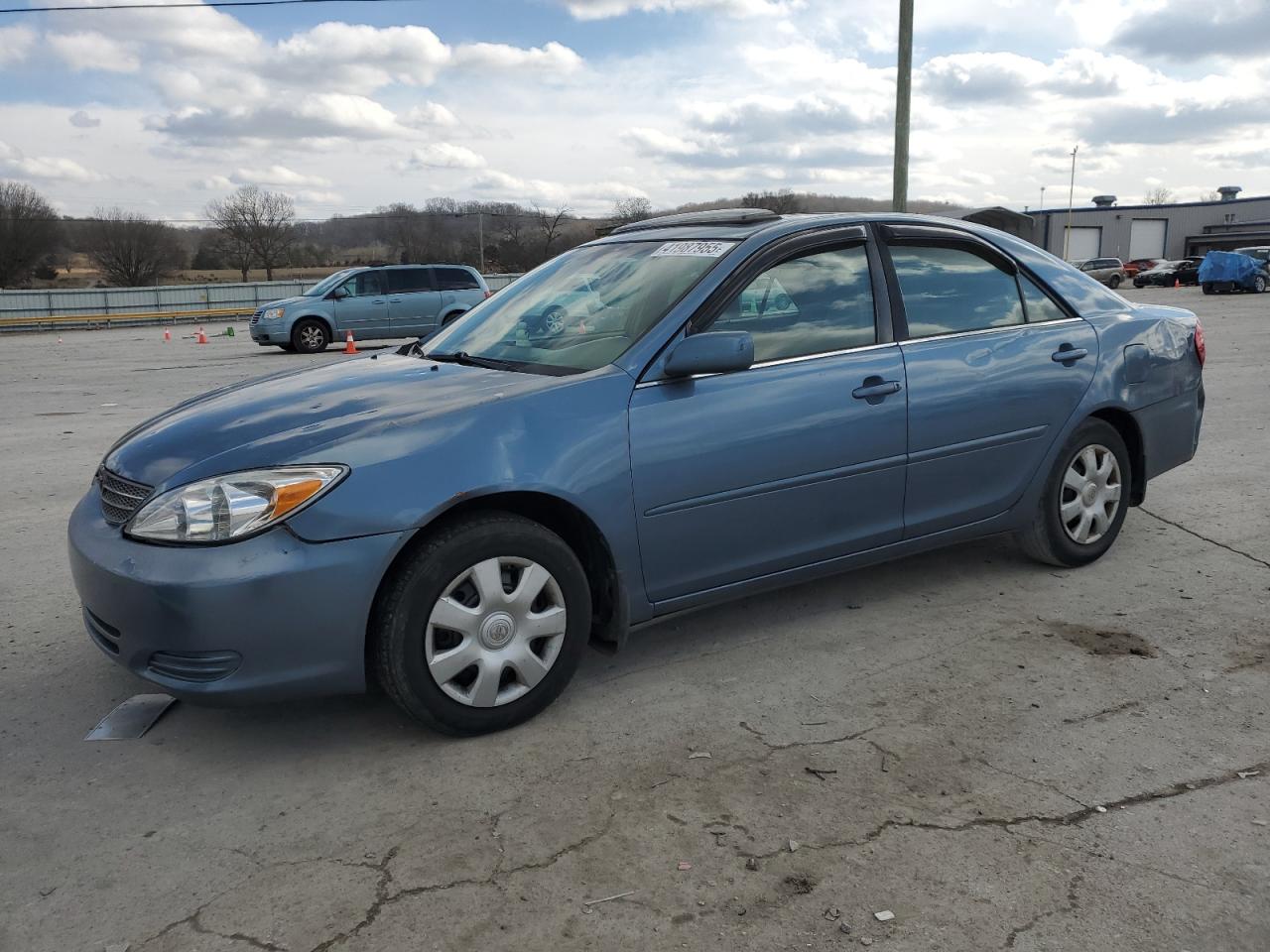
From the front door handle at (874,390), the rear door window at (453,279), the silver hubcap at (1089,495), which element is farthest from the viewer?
the rear door window at (453,279)

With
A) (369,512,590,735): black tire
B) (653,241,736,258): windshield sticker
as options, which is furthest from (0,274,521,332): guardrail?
(369,512,590,735): black tire

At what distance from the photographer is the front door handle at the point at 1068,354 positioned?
177 inches

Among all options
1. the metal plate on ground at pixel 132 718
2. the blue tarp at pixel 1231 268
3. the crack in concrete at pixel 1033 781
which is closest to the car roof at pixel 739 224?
the crack in concrete at pixel 1033 781

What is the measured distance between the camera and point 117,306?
3819 centimetres

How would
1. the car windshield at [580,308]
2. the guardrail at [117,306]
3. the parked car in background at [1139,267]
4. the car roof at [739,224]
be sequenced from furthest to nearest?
the parked car in background at [1139,267], the guardrail at [117,306], the car roof at [739,224], the car windshield at [580,308]

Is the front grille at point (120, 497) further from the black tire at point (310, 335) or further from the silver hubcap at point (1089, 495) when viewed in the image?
the black tire at point (310, 335)

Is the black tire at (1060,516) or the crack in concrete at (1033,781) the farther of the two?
the black tire at (1060,516)

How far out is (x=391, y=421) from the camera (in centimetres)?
321

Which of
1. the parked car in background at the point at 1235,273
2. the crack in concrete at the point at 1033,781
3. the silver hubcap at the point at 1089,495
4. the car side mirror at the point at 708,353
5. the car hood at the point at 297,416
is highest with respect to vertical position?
the parked car in background at the point at 1235,273

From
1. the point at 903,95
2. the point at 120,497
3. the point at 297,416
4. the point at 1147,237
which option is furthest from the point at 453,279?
the point at 1147,237

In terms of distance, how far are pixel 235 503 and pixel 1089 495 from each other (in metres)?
3.67

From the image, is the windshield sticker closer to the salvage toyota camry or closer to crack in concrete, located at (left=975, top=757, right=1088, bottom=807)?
the salvage toyota camry

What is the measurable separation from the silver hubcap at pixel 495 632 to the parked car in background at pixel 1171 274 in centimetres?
5181

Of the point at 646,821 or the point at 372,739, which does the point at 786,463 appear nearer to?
the point at 646,821
